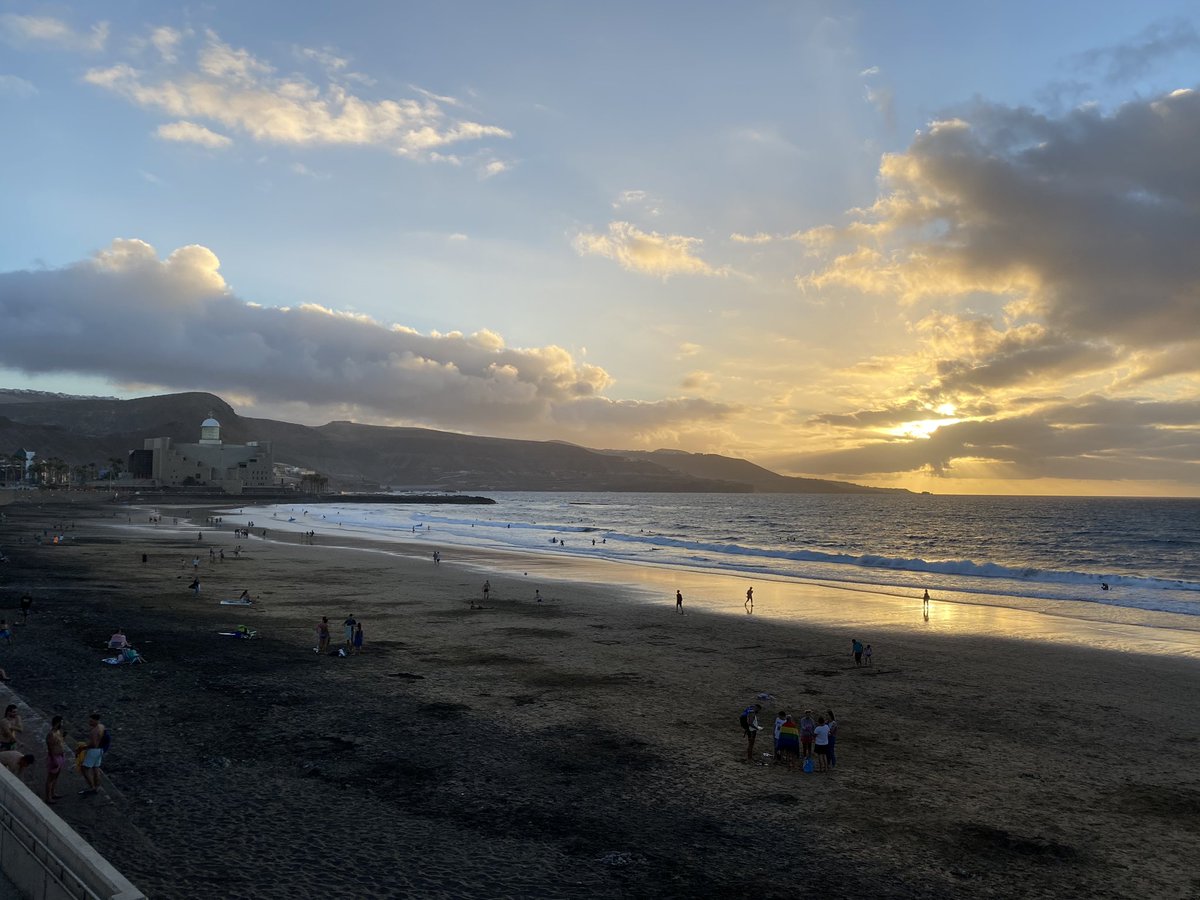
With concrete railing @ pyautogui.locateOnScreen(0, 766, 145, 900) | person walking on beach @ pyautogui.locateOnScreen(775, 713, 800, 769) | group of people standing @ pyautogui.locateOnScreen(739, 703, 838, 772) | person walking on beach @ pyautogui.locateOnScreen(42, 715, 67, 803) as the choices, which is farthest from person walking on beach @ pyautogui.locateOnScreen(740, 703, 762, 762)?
person walking on beach @ pyautogui.locateOnScreen(42, 715, 67, 803)

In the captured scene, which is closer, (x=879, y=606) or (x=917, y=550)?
(x=879, y=606)

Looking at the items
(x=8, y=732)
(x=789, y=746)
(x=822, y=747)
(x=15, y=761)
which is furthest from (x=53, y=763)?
(x=822, y=747)

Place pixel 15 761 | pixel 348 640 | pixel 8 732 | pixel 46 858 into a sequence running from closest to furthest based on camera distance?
pixel 46 858 → pixel 15 761 → pixel 8 732 → pixel 348 640

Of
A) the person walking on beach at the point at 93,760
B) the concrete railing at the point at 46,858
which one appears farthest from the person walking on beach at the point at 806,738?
the person walking on beach at the point at 93,760

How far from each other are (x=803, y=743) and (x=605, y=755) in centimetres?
422

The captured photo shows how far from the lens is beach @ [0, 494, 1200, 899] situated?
11.4 metres

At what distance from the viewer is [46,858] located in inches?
296

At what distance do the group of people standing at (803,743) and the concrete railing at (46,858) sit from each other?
12.2 metres

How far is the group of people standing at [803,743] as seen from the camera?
15703 millimetres

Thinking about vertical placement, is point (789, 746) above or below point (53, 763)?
below

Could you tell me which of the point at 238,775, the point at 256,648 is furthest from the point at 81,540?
the point at 238,775

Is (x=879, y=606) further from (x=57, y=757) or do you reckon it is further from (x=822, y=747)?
(x=57, y=757)

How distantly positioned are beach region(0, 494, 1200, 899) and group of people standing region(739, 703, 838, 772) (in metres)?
0.40

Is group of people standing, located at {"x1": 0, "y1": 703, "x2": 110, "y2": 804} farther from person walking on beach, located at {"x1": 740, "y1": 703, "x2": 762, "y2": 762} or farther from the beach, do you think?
person walking on beach, located at {"x1": 740, "y1": 703, "x2": 762, "y2": 762}
